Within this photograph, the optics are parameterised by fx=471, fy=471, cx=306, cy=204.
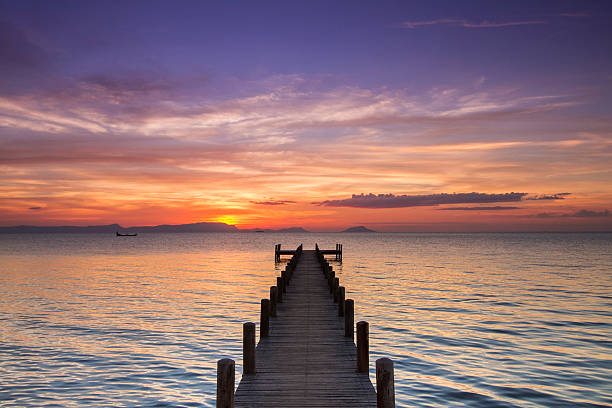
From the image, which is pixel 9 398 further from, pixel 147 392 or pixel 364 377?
pixel 364 377

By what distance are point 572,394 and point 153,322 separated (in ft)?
54.0

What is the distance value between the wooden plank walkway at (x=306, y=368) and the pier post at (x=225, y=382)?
3.77ft

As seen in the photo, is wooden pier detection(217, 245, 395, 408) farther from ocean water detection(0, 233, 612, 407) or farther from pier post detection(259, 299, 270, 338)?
ocean water detection(0, 233, 612, 407)

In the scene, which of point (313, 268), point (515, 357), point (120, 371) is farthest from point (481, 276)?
point (120, 371)

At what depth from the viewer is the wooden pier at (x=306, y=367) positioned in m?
7.27

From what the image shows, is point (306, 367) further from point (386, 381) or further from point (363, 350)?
point (386, 381)

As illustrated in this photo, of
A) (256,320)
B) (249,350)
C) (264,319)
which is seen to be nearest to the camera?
(249,350)

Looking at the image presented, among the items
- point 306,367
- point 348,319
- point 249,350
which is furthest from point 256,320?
point 249,350

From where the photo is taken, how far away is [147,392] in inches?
486

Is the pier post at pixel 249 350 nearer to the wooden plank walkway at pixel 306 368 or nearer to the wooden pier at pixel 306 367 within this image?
the wooden pier at pixel 306 367

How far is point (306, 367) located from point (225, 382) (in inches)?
145

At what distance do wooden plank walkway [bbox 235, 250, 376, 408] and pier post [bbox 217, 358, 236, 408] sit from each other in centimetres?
115

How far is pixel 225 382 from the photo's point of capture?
23.5 ft

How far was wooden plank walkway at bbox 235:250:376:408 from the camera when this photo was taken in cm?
859
